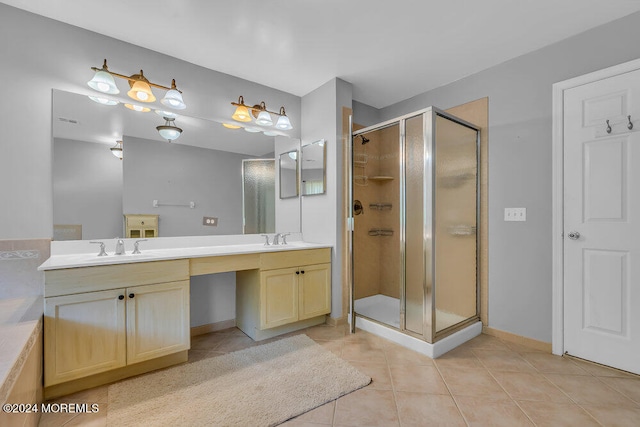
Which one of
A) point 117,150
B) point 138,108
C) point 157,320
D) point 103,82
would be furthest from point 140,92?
point 157,320

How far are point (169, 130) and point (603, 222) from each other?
3.37 m

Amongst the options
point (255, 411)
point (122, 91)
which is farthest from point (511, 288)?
point (122, 91)

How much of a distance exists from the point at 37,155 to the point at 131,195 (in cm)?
58

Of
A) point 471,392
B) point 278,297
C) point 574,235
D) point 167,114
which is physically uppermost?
point 167,114

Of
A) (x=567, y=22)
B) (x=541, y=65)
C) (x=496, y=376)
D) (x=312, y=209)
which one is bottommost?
(x=496, y=376)

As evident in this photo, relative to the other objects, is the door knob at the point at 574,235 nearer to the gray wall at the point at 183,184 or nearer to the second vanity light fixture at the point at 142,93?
the gray wall at the point at 183,184

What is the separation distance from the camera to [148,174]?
2.29 metres

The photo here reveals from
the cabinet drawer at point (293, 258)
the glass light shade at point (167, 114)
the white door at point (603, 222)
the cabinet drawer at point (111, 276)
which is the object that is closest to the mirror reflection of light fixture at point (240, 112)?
the glass light shade at point (167, 114)

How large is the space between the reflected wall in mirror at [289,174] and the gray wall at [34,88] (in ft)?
5.05

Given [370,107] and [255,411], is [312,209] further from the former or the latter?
[255,411]

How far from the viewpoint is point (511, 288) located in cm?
239

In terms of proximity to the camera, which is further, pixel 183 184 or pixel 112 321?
pixel 183 184

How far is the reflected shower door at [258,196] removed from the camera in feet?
9.02

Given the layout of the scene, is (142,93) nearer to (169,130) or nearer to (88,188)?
(169,130)
